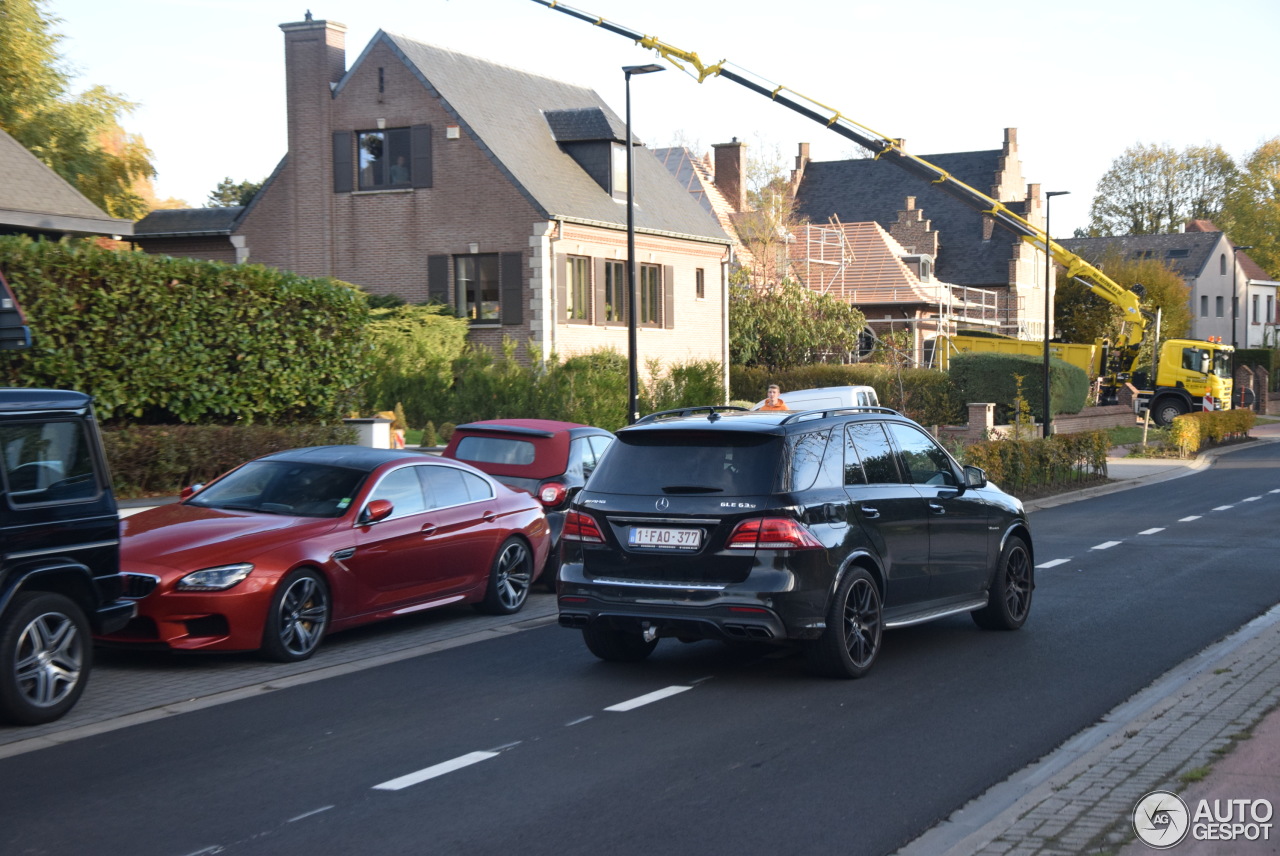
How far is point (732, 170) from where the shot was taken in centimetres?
5978

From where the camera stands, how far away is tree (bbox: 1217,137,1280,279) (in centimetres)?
10194

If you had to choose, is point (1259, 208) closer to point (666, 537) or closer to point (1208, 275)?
point (1208, 275)

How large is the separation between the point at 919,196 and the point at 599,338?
4049cm

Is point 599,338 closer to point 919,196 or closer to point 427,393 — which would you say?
point 427,393

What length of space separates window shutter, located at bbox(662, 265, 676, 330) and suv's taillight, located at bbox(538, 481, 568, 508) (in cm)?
2548

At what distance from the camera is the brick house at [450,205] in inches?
1342

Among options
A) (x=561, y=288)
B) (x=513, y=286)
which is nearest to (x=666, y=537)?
(x=513, y=286)

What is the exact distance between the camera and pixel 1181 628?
10.8 metres

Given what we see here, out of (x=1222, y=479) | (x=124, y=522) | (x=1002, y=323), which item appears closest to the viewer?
(x=124, y=522)

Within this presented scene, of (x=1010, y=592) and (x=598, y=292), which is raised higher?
(x=598, y=292)

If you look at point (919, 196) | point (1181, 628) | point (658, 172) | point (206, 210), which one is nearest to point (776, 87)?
point (658, 172)

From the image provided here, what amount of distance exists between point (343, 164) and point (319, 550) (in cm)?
2763

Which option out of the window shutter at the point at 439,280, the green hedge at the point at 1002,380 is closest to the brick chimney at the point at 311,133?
the window shutter at the point at 439,280

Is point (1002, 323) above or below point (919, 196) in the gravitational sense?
below
